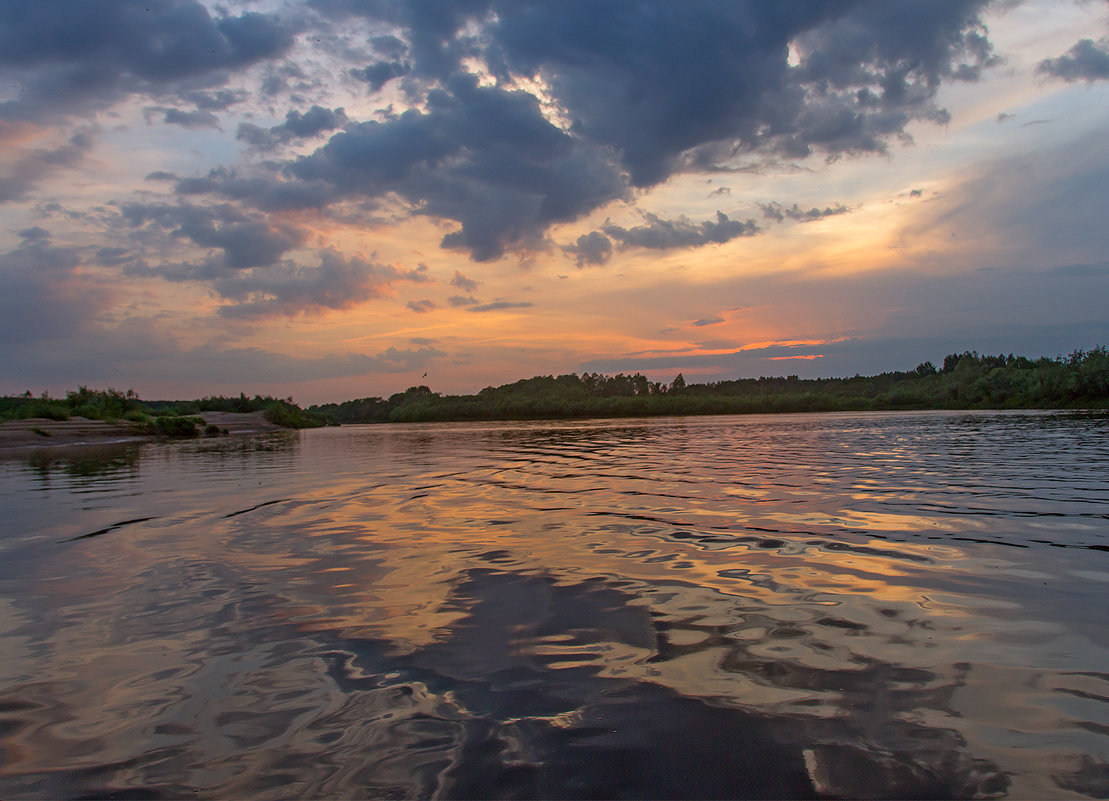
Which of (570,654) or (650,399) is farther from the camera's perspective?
(650,399)

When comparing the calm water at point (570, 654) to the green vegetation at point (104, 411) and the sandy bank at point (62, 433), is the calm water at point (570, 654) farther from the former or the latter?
the green vegetation at point (104, 411)

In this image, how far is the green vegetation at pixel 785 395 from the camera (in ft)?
259

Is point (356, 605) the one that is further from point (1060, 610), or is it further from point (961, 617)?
point (1060, 610)

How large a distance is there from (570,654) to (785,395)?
134192 millimetres

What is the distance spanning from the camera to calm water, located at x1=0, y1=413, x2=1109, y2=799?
269 cm

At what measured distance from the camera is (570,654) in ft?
13.0

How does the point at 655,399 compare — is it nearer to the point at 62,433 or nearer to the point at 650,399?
the point at 650,399

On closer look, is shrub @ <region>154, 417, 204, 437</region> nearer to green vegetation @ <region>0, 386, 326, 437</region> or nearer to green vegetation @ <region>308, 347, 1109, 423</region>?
green vegetation @ <region>0, 386, 326, 437</region>

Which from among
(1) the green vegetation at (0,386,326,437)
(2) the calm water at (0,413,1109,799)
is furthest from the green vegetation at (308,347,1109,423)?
(2) the calm water at (0,413,1109,799)

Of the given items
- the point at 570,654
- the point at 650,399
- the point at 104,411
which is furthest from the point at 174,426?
the point at 650,399

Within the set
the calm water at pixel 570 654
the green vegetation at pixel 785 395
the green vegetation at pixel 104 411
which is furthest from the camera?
the green vegetation at pixel 785 395

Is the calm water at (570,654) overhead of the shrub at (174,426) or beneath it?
beneath

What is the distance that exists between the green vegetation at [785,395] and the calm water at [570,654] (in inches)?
3566

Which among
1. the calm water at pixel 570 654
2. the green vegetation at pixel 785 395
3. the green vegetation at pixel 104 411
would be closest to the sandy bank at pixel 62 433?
the green vegetation at pixel 104 411
